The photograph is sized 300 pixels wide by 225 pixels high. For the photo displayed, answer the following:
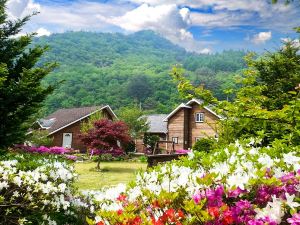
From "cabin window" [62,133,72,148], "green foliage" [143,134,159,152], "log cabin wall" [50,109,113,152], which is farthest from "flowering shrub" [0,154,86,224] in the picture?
"cabin window" [62,133,72,148]

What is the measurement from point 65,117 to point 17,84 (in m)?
A: 39.5

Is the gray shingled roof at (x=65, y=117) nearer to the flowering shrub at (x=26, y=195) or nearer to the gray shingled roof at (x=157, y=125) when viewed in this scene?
the gray shingled roof at (x=157, y=125)

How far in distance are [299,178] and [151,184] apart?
1.23 meters

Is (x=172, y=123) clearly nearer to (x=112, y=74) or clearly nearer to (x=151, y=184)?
(x=151, y=184)

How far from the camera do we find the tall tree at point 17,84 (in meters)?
10.6

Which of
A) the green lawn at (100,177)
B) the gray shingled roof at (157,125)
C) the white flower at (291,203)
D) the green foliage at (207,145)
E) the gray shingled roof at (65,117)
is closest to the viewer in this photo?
the white flower at (291,203)

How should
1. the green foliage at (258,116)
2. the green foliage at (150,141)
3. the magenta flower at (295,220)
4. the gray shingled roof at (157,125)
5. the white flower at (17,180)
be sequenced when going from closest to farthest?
1. the magenta flower at (295,220)
2. the green foliage at (258,116)
3. the white flower at (17,180)
4. the green foliage at (150,141)
5. the gray shingled roof at (157,125)

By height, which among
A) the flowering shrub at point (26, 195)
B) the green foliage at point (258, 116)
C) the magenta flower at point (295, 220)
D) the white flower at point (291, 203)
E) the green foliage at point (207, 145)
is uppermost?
the green foliage at point (258, 116)

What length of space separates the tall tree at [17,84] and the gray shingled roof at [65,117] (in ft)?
109

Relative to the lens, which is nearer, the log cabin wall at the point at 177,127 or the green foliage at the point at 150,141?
the green foliage at the point at 150,141

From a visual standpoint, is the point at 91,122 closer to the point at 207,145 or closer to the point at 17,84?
the point at 207,145

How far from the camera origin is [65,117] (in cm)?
4922

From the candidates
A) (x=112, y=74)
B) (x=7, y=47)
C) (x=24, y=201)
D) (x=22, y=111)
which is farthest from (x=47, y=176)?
(x=112, y=74)

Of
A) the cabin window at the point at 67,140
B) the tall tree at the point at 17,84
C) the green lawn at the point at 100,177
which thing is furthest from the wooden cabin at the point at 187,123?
the tall tree at the point at 17,84
